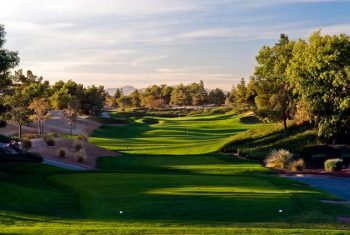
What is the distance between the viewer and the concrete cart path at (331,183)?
30.2 metres

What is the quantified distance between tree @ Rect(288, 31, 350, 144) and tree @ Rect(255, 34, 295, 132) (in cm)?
577

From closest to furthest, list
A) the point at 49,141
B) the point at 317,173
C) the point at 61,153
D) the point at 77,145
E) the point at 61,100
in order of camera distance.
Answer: the point at 317,173 < the point at 61,153 < the point at 77,145 < the point at 49,141 < the point at 61,100

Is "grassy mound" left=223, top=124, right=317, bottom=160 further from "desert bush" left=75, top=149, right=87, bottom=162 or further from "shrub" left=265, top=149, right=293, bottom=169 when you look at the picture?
"desert bush" left=75, top=149, right=87, bottom=162

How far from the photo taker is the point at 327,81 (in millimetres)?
48156

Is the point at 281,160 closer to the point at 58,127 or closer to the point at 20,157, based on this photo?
the point at 20,157

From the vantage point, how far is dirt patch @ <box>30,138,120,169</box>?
44344 millimetres

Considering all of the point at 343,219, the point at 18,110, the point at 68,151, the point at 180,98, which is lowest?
the point at 343,219

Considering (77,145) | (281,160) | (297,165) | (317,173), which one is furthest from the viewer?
(77,145)

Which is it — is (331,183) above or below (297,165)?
below

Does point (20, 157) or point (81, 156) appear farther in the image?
point (81, 156)

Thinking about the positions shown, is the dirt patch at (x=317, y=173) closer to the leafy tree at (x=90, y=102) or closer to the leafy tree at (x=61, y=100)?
the leafy tree at (x=61, y=100)

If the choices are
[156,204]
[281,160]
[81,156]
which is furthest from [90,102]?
[156,204]

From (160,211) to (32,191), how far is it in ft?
27.2

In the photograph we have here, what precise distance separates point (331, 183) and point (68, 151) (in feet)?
76.1
